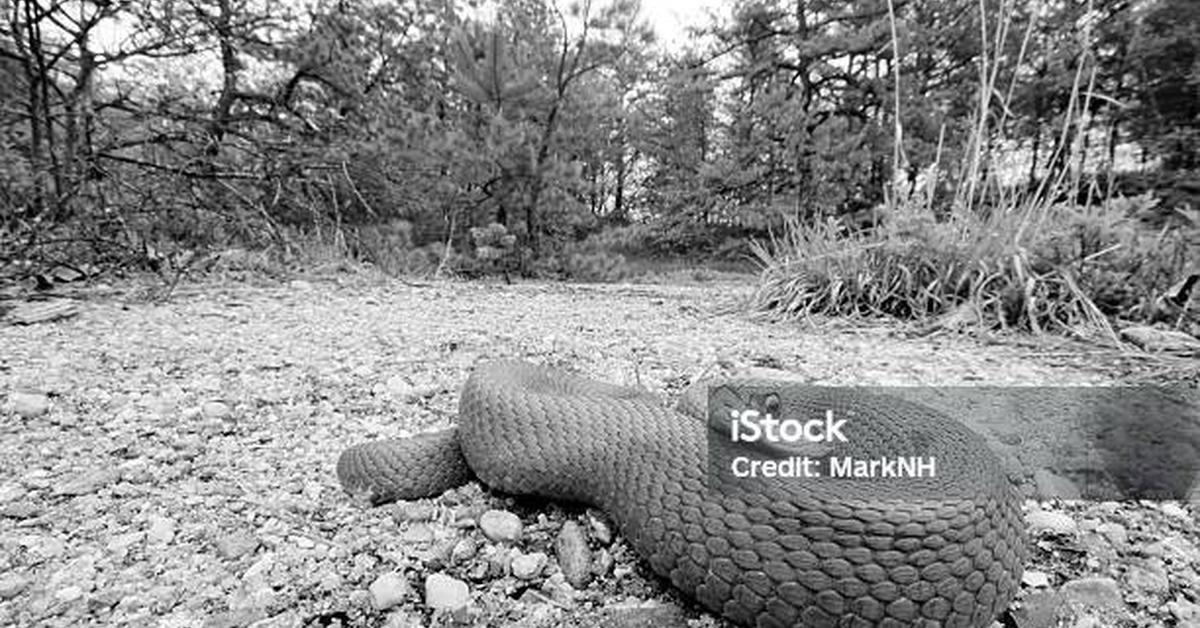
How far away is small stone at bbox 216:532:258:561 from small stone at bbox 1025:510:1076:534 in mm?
1420

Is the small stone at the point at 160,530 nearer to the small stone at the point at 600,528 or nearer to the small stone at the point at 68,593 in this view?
the small stone at the point at 68,593

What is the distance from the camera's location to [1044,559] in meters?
1.00

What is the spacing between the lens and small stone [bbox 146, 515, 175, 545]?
42.9 inches

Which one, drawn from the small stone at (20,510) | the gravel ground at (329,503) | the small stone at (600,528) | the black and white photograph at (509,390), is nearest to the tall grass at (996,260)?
the black and white photograph at (509,390)

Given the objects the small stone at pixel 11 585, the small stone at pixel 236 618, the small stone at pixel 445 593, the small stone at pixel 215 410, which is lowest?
the small stone at pixel 236 618

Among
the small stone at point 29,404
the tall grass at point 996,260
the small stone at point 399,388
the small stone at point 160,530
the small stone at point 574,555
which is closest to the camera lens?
the small stone at point 574,555

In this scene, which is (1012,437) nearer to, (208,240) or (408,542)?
(408,542)

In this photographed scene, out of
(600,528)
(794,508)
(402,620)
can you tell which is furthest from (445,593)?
(794,508)

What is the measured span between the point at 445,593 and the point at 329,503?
0.45 metres

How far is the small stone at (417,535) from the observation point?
110 cm

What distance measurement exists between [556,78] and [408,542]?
305 inches

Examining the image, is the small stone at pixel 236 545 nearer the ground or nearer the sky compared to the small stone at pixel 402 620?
nearer the sky

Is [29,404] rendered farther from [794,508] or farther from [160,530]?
[794,508]

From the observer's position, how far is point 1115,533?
1.06m
